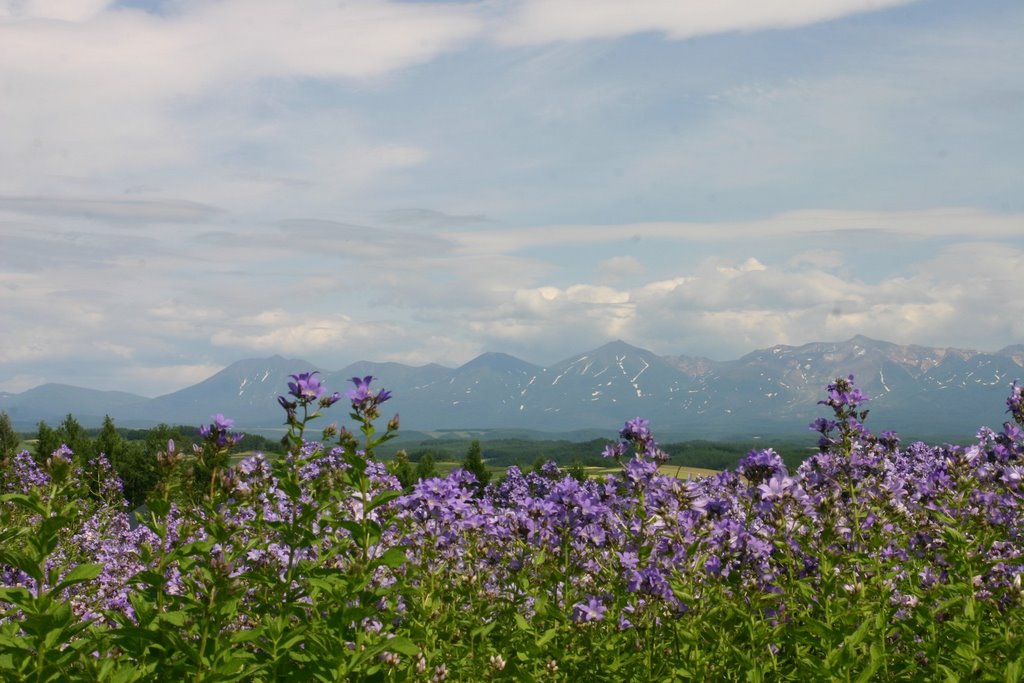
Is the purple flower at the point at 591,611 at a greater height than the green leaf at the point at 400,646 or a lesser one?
lesser

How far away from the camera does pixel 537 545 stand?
9602 millimetres

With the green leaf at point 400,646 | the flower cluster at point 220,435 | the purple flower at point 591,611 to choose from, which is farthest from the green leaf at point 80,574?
the purple flower at point 591,611

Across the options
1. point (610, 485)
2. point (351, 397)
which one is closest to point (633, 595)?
point (610, 485)

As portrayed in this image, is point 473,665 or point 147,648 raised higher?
point 147,648

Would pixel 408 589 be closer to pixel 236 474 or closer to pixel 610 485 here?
pixel 236 474

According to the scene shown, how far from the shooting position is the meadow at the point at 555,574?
5.67 meters

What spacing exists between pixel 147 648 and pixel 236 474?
4.30ft

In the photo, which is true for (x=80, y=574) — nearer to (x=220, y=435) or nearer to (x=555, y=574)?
(x=220, y=435)

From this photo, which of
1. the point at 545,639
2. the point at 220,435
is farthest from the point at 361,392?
the point at 545,639

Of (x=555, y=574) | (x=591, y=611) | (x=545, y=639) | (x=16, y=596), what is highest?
(x=16, y=596)

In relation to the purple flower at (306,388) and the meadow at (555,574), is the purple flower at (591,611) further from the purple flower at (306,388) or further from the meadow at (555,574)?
the purple flower at (306,388)

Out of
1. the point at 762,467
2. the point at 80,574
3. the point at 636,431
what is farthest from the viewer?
the point at 636,431

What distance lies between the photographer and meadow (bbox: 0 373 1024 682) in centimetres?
567

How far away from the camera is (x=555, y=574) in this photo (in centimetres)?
866
